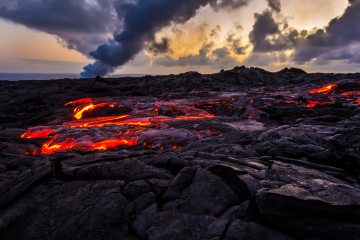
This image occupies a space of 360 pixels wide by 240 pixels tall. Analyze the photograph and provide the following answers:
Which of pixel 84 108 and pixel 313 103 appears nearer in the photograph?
pixel 313 103

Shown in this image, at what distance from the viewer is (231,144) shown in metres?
14.3

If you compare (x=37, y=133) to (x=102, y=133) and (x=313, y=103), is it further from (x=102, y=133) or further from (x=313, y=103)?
(x=313, y=103)

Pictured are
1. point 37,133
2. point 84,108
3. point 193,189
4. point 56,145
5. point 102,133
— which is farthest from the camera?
point 84,108

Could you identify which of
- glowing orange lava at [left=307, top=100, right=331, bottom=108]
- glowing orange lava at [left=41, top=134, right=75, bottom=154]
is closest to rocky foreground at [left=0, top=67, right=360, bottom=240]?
glowing orange lava at [left=41, top=134, right=75, bottom=154]

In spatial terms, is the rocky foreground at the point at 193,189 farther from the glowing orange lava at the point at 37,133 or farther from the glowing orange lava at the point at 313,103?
the glowing orange lava at the point at 313,103

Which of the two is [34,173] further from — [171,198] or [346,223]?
[346,223]

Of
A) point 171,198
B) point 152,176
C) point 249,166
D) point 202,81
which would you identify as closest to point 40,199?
point 152,176

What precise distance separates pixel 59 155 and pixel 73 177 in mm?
2962

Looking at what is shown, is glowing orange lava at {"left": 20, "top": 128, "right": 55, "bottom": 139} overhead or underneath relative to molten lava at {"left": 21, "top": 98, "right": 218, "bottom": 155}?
underneath

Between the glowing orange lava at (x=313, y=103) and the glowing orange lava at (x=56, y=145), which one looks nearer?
the glowing orange lava at (x=56, y=145)

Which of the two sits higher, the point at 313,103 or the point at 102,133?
the point at 313,103

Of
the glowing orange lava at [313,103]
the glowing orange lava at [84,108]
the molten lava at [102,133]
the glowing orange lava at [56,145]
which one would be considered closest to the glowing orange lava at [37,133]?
the molten lava at [102,133]

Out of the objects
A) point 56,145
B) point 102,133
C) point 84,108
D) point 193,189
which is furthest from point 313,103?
point 193,189

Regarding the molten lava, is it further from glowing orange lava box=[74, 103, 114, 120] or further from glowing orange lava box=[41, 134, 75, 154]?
glowing orange lava box=[74, 103, 114, 120]
